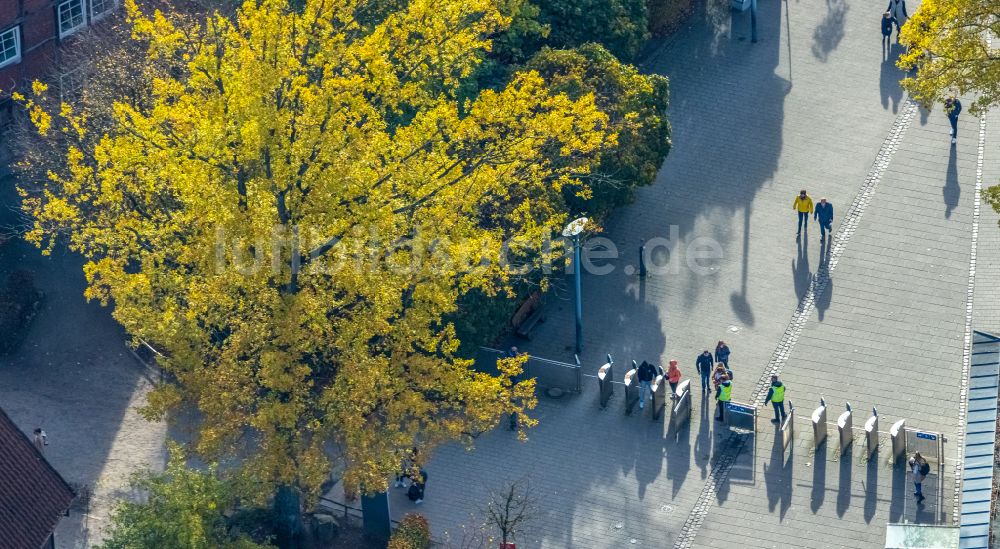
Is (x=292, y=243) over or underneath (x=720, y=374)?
underneath

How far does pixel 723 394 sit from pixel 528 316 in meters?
6.47

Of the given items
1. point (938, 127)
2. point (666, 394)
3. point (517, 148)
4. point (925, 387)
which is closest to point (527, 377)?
point (666, 394)

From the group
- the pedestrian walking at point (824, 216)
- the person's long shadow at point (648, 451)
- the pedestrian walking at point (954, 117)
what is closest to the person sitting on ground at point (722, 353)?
the person's long shadow at point (648, 451)

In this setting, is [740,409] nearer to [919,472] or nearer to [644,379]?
[644,379]

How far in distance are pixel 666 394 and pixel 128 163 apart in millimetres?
14910

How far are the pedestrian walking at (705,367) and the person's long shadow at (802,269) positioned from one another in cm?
400

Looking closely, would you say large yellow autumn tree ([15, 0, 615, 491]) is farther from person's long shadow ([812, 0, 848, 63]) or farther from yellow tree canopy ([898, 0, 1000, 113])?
person's long shadow ([812, 0, 848, 63])

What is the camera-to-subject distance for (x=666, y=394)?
1847 inches

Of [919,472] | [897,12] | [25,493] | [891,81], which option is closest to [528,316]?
[919,472]

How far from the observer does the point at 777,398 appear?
4538 cm

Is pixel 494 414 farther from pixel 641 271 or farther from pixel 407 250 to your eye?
pixel 641 271

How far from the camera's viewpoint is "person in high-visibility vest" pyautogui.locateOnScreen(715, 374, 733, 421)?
45.4 meters

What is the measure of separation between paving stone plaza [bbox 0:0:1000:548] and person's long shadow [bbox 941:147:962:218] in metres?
0.08

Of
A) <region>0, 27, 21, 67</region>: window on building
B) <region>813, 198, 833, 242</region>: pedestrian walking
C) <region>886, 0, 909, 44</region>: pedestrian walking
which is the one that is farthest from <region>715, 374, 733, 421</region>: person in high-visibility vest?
<region>0, 27, 21, 67</region>: window on building
